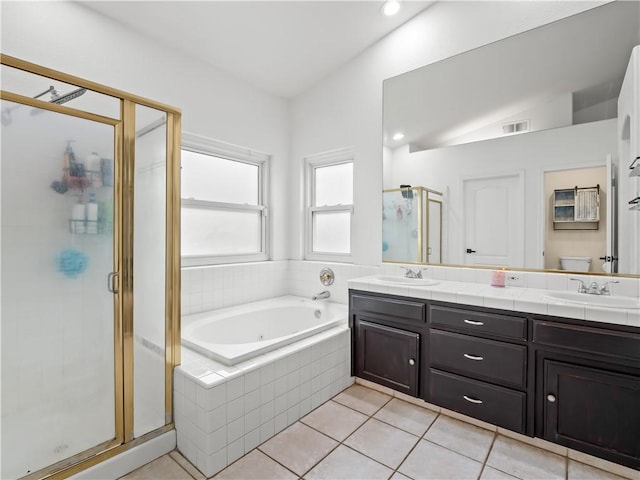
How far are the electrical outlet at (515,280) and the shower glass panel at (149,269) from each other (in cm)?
227

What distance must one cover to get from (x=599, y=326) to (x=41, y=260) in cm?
280

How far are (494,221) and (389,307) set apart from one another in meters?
0.99

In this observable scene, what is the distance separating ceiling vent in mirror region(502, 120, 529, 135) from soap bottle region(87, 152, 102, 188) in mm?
2570

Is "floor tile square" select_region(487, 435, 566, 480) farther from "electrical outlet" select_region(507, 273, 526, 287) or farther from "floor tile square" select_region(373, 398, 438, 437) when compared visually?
"electrical outlet" select_region(507, 273, 526, 287)

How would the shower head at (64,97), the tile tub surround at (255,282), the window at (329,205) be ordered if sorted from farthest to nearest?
the window at (329,205), the tile tub surround at (255,282), the shower head at (64,97)

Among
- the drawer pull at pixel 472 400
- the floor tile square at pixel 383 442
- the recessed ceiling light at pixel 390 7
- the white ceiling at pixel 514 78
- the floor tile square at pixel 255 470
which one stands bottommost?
the floor tile square at pixel 255 470

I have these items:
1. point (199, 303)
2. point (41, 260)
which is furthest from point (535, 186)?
point (41, 260)

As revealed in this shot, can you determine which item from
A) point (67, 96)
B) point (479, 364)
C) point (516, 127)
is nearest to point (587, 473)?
point (479, 364)

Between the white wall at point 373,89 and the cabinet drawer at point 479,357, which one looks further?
the white wall at point 373,89

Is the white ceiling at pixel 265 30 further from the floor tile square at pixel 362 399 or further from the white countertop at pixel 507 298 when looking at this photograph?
the floor tile square at pixel 362 399

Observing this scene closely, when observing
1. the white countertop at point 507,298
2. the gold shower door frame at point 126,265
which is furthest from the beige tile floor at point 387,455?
the white countertop at point 507,298

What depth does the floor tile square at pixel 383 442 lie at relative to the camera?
174 cm

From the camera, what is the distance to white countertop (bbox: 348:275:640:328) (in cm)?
156

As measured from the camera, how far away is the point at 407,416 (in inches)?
83.4
